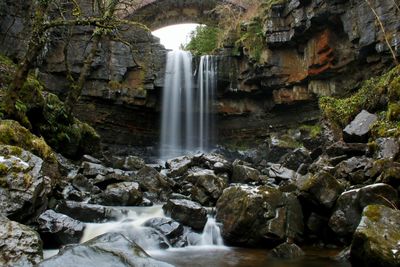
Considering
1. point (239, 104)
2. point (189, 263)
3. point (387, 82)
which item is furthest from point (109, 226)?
point (239, 104)

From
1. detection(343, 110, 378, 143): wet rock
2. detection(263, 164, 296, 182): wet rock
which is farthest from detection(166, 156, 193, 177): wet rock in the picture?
detection(343, 110, 378, 143): wet rock

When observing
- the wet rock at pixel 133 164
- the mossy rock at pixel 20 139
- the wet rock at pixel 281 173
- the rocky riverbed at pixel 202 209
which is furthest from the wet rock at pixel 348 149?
the mossy rock at pixel 20 139

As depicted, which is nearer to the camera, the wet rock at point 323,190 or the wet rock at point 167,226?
the wet rock at point 323,190

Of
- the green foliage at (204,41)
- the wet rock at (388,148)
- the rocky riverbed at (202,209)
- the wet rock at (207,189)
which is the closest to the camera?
the rocky riverbed at (202,209)

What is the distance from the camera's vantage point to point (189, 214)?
699 centimetres

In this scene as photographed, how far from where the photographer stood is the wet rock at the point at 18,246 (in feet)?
12.6

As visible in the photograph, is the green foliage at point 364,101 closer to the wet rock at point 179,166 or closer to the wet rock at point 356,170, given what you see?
the wet rock at point 356,170

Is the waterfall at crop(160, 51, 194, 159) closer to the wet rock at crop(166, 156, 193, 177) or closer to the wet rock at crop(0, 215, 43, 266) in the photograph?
the wet rock at crop(166, 156, 193, 177)

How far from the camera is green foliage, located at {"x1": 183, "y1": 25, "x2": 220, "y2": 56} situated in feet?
67.5

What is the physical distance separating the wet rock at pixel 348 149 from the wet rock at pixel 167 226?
4809mm

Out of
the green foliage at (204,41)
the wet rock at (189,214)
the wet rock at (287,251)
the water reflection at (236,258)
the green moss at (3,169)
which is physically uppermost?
the green foliage at (204,41)

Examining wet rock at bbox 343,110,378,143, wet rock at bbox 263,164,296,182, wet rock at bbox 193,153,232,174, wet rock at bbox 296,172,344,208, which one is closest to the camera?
wet rock at bbox 296,172,344,208

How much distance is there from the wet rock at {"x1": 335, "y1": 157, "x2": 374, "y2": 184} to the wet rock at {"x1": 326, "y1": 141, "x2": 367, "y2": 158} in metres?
0.97

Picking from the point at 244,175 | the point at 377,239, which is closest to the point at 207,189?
the point at 244,175
